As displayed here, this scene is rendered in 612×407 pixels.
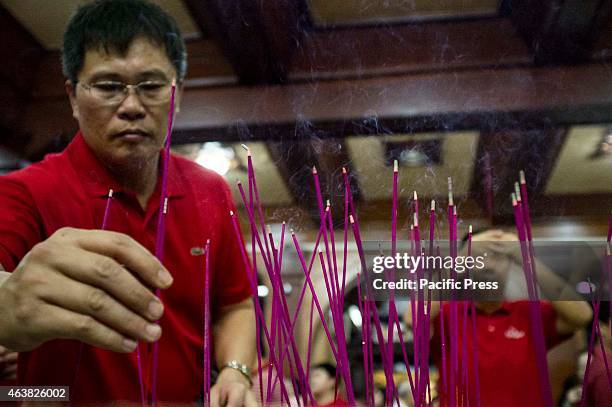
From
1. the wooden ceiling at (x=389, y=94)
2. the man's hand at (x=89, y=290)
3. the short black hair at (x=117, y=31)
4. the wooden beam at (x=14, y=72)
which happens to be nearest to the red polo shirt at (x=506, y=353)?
the wooden ceiling at (x=389, y=94)

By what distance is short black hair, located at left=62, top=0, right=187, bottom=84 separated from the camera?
2.15ft

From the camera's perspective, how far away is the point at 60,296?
21.9 inches

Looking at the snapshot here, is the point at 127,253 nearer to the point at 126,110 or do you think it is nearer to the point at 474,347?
the point at 126,110

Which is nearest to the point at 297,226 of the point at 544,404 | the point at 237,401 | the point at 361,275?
the point at 361,275

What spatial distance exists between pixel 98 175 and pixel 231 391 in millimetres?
277

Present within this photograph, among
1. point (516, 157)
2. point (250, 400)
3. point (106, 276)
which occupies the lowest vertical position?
point (250, 400)

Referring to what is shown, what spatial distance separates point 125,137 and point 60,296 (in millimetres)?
193

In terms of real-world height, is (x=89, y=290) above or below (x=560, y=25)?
below

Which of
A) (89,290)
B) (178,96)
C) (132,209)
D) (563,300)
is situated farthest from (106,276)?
(563,300)

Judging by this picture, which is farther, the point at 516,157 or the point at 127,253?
the point at 516,157

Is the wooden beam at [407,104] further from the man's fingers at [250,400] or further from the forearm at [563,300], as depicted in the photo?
the man's fingers at [250,400]

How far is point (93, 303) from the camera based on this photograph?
554mm

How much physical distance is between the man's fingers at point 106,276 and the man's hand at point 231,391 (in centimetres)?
14

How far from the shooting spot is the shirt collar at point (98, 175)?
67 cm
